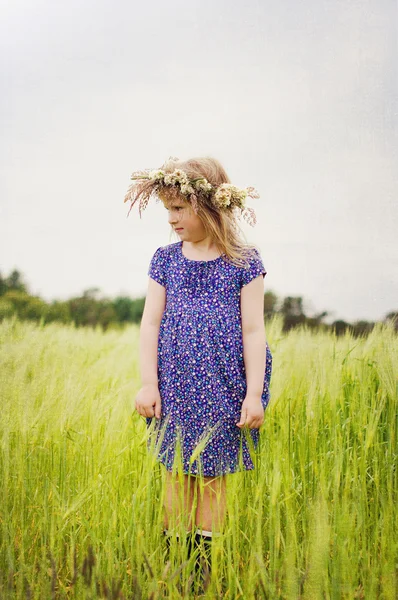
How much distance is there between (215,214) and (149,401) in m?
0.53

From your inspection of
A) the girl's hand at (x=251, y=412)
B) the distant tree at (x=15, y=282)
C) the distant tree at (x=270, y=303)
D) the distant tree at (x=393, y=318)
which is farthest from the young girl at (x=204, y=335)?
the distant tree at (x=15, y=282)

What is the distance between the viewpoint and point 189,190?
1.47 metres

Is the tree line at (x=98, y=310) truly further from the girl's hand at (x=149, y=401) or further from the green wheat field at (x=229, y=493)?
the girl's hand at (x=149, y=401)

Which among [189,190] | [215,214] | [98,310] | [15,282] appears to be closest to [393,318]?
[215,214]

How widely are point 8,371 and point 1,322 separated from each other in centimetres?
64

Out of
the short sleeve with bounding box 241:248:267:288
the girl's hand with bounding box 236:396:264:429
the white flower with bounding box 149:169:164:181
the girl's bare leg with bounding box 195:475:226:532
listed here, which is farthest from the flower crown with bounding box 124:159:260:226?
the girl's bare leg with bounding box 195:475:226:532

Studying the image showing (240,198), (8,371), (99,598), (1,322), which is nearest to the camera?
(99,598)

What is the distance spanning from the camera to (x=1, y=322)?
96.4 inches

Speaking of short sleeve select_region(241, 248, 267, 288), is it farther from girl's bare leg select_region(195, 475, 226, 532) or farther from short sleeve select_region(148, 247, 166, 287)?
girl's bare leg select_region(195, 475, 226, 532)

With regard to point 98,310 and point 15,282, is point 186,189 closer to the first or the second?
point 15,282

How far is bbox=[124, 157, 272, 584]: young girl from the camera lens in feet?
4.67

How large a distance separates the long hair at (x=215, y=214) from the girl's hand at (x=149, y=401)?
1.31 feet

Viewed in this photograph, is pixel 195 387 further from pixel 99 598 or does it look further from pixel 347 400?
pixel 347 400

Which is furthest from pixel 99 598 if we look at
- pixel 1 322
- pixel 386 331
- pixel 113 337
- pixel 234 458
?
pixel 113 337
